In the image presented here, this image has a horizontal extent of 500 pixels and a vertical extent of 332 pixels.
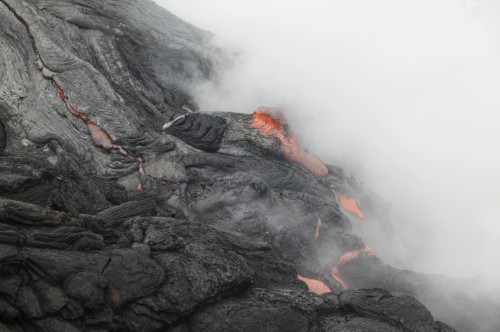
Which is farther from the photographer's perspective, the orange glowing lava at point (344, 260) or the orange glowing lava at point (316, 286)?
the orange glowing lava at point (344, 260)

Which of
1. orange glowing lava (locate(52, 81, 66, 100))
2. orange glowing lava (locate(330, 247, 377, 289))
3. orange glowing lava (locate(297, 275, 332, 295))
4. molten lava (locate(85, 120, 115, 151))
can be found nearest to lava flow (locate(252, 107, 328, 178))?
orange glowing lava (locate(330, 247, 377, 289))

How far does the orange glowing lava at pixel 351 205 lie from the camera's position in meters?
21.9

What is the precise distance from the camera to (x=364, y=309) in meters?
10.7

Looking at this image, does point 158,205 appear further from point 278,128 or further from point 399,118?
point 399,118

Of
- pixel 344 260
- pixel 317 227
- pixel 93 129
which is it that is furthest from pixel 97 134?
pixel 344 260

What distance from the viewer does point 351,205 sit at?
72.9 ft

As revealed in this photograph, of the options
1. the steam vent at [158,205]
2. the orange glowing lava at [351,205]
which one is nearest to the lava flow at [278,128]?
the steam vent at [158,205]

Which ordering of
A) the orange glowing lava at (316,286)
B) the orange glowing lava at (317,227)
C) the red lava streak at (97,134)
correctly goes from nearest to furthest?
the orange glowing lava at (316,286) < the orange glowing lava at (317,227) < the red lava streak at (97,134)

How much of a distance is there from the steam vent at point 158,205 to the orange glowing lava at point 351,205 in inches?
3.0

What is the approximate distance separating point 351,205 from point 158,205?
10.8 meters

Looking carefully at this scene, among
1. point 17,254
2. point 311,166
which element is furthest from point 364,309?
point 311,166

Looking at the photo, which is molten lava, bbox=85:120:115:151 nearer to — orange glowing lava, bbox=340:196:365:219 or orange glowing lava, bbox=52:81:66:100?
orange glowing lava, bbox=52:81:66:100

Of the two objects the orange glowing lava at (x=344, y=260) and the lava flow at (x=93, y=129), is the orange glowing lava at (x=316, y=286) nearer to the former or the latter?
the orange glowing lava at (x=344, y=260)

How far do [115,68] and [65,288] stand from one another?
13.6 meters
